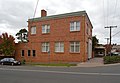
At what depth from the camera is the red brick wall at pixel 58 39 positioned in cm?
3066

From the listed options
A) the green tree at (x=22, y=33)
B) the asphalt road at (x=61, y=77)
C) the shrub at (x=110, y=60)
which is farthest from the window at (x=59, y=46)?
the green tree at (x=22, y=33)

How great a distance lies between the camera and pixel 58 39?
33.2 meters

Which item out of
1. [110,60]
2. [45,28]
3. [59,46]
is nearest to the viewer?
[110,60]

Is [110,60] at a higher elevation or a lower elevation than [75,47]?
lower

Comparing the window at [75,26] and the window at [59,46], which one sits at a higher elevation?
the window at [75,26]

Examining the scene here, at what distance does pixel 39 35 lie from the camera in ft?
118

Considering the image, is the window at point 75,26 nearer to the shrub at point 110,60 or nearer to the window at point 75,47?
the window at point 75,47

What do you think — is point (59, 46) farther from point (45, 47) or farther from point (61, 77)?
point (61, 77)

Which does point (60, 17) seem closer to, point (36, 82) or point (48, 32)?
point (48, 32)

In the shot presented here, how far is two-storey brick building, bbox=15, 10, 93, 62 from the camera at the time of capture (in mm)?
30906

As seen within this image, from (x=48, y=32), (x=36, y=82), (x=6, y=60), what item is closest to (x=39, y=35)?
(x=48, y=32)

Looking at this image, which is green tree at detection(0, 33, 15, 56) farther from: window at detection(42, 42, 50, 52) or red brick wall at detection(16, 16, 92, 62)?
window at detection(42, 42, 50, 52)

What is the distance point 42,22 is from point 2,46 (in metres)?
9.94

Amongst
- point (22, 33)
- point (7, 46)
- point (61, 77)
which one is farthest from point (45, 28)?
point (22, 33)
